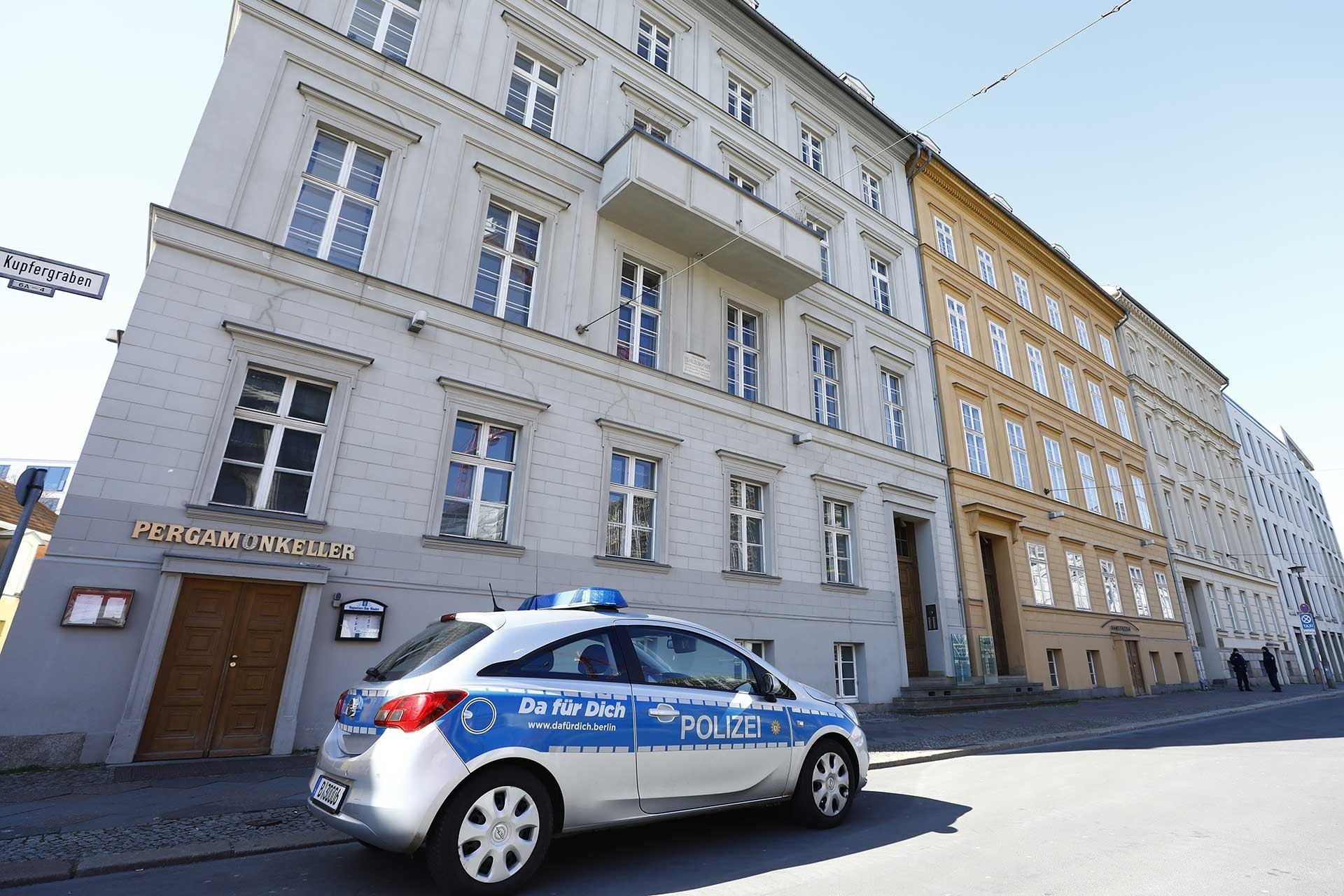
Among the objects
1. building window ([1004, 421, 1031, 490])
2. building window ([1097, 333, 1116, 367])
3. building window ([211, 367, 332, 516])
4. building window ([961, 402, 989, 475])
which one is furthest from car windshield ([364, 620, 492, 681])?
building window ([1097, 333, 1116, 367])

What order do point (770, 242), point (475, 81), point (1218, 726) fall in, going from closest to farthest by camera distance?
point (475, 81), point (1218, 726), point (770, 242)

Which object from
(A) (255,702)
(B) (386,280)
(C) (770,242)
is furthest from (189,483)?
(C) (770,242)

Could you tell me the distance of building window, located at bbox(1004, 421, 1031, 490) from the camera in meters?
20.9

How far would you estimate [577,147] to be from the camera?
1292 centimetres

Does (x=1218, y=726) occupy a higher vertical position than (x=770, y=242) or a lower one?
lower

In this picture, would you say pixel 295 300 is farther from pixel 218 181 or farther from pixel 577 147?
pixel 577 147

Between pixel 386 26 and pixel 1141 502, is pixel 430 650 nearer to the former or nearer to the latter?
pixel 386 26

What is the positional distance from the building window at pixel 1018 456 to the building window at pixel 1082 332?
30.5 ft

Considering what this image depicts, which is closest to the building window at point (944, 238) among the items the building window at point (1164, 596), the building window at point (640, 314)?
the building window at point (640, 314)

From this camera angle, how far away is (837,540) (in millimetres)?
14914

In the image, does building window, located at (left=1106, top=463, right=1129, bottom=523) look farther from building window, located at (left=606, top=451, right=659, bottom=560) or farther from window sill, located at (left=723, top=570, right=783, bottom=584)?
building window, located at (left=606, top=451, right=659, bottom=560)

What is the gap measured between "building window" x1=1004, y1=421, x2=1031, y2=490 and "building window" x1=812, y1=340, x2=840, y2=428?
8.18 m

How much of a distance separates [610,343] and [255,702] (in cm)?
768

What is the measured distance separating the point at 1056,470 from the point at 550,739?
23.7 meters
